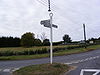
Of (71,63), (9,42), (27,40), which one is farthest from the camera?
(9,42)

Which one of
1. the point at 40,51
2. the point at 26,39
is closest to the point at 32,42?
the point at 26,39

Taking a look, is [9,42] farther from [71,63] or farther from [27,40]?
[71,63]

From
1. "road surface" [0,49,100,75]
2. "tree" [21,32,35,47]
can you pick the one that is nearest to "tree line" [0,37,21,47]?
"tree" [21,32,35,47]

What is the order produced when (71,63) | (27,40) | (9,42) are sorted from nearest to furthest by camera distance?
(71,63) < (27,40) < (9,42)

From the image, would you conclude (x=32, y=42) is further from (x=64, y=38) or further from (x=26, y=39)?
(x=64, y=38)

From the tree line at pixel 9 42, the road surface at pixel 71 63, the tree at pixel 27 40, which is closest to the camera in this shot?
the road surface at pixel 71 63

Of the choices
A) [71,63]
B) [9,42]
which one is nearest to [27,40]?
[9,42]

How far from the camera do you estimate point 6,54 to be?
3472 centimetres

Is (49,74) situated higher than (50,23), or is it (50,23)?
(50,23)

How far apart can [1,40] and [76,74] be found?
2882 inches

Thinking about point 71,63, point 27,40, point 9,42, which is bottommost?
point 71,63

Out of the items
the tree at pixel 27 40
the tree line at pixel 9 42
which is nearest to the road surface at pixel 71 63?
the tree at pixel 27 40

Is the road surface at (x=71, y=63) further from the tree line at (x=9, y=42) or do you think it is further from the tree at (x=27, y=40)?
the tree line at (x=9, y=42)

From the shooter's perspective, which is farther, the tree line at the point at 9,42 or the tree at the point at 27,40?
the tree line at the point at 9,42
